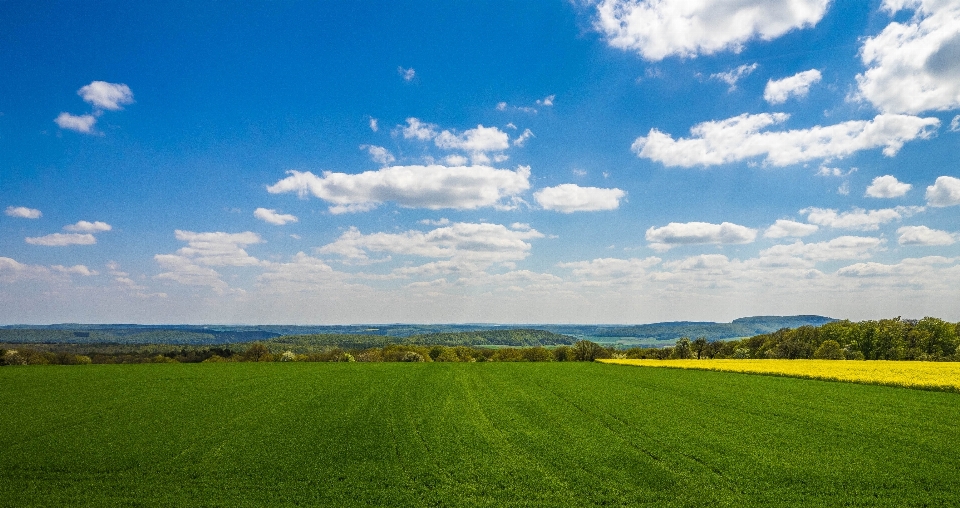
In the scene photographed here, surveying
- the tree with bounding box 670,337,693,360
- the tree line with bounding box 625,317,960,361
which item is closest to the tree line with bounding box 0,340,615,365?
the tree with bounding box 670,337,693,360

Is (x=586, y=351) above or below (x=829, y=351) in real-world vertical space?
below

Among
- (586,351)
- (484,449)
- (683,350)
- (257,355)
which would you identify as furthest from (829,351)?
(257,355)

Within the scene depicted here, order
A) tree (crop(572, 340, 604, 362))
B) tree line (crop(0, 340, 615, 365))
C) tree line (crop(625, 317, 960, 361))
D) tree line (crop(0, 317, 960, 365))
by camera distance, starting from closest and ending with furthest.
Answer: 1. tree line (crop(0, 340, 615, 365))
2. tree line (crop(0, 317, 960, 365))
3. tree line (crop(625, 317, 960, 361))
4. tree (crop(572, 340, 604, 362))

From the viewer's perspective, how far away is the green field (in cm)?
1379

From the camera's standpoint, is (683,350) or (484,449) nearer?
(484,449)

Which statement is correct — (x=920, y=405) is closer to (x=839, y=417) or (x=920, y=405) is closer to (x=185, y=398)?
(x=839, y=417)

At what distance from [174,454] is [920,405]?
38712 mm

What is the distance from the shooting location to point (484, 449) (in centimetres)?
1847

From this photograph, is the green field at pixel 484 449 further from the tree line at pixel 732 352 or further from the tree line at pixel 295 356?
the tree line at pixel 732 352

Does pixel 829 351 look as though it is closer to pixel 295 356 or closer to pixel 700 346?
pixel 700 346

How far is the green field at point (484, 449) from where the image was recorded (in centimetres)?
1379

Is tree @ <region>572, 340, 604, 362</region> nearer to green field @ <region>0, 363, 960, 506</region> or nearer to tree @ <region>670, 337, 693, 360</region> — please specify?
tree @ <region>670, 337, 693, 360</region>

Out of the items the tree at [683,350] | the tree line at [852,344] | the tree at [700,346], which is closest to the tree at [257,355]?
the tree line at [852,344]

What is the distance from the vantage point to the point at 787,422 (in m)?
23.9
